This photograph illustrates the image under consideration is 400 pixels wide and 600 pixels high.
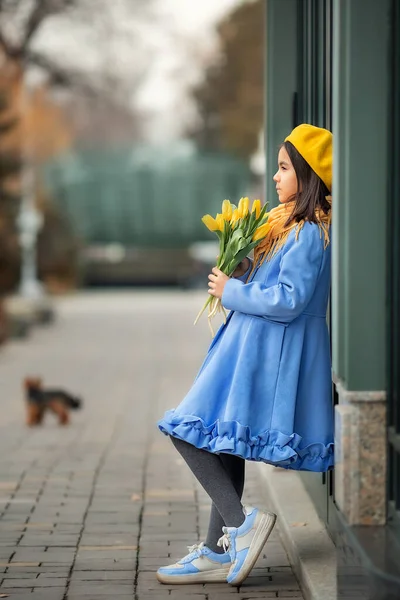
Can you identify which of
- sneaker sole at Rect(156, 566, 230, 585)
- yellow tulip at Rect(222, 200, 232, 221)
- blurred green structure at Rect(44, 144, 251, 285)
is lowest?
blurred green structure at Rect(44, 144, 251, 285)

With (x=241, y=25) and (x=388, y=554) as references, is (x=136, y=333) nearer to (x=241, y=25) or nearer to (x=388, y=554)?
(x=388, y=554)

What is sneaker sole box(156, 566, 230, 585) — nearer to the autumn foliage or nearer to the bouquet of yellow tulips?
the bouquet of yellow tulips

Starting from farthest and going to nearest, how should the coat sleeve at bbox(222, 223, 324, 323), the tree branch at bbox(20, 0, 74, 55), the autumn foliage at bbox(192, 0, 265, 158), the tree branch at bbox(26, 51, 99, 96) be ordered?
the autumn foliage at bbox(192, 0, 265, 158) < the tree branch at bbox(26, 51, 99, 96) < the tree branch at bbox(20, 0, 74, 55) < the coat sleeve at bbox(222, 223, 324, 323)

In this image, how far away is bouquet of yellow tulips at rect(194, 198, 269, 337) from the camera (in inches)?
173

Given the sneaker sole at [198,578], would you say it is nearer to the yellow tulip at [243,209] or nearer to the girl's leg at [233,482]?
the girl's leg at [233,482]

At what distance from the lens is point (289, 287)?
14.0 feet

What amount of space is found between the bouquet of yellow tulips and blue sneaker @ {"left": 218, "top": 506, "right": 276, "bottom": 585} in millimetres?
724

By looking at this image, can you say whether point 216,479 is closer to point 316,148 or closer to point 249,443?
point 249,443

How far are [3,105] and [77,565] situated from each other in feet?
46.8

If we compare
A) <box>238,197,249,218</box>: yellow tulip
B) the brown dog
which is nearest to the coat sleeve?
<box>238,197,249,218</box>: yellow tulip

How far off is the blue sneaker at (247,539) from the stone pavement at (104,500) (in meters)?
0.11

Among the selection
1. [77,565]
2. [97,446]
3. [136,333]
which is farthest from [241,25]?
[77,565]

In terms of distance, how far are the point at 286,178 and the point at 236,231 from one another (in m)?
0.29

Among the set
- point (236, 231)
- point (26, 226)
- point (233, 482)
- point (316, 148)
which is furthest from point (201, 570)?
point (26, 226)
